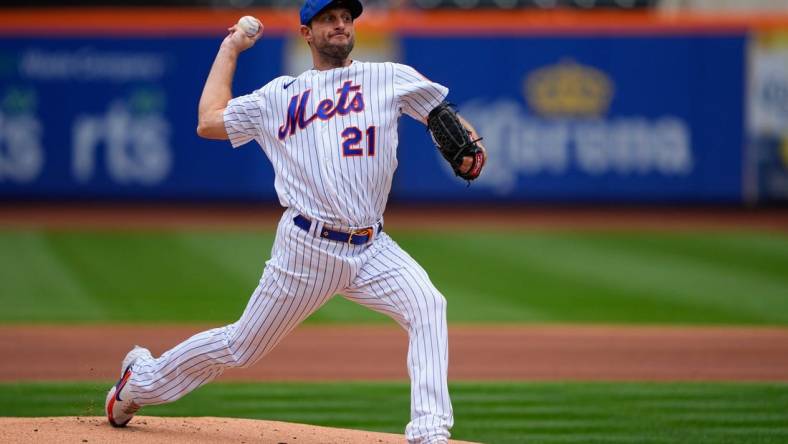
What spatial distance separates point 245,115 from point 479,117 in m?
12.5

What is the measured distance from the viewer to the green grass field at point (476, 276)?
10.6m

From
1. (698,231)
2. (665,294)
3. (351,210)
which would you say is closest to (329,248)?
(351,210)

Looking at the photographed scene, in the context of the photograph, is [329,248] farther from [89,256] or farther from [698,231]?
Result: [698,231]

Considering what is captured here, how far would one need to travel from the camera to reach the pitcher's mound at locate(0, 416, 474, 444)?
18.1ft

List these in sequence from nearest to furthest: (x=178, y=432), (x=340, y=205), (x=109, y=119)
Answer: (x=340, y=205) → (x=178, y=432) → (x=109, y=119)

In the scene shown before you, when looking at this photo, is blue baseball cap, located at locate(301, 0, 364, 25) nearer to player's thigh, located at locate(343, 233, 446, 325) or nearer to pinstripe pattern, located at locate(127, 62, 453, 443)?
pinstripe pattern, located at locate(127, 62, 453, 443)

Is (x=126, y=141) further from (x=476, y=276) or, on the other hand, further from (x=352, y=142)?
(x=352, y=142)

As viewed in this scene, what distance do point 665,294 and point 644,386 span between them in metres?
3.85

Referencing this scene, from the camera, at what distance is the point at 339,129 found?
16.5ft

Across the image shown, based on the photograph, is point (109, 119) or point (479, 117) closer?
point (109, 119)

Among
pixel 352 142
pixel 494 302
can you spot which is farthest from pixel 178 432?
pixel 494 302

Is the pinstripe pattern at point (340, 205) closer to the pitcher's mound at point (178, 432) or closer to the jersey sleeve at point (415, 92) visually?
the jersey sleeve at point (415, 92)

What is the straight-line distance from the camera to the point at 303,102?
509 cm

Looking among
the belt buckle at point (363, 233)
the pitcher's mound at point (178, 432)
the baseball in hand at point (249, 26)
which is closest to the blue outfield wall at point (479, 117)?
the pitcher's mound at point (178, 432)
